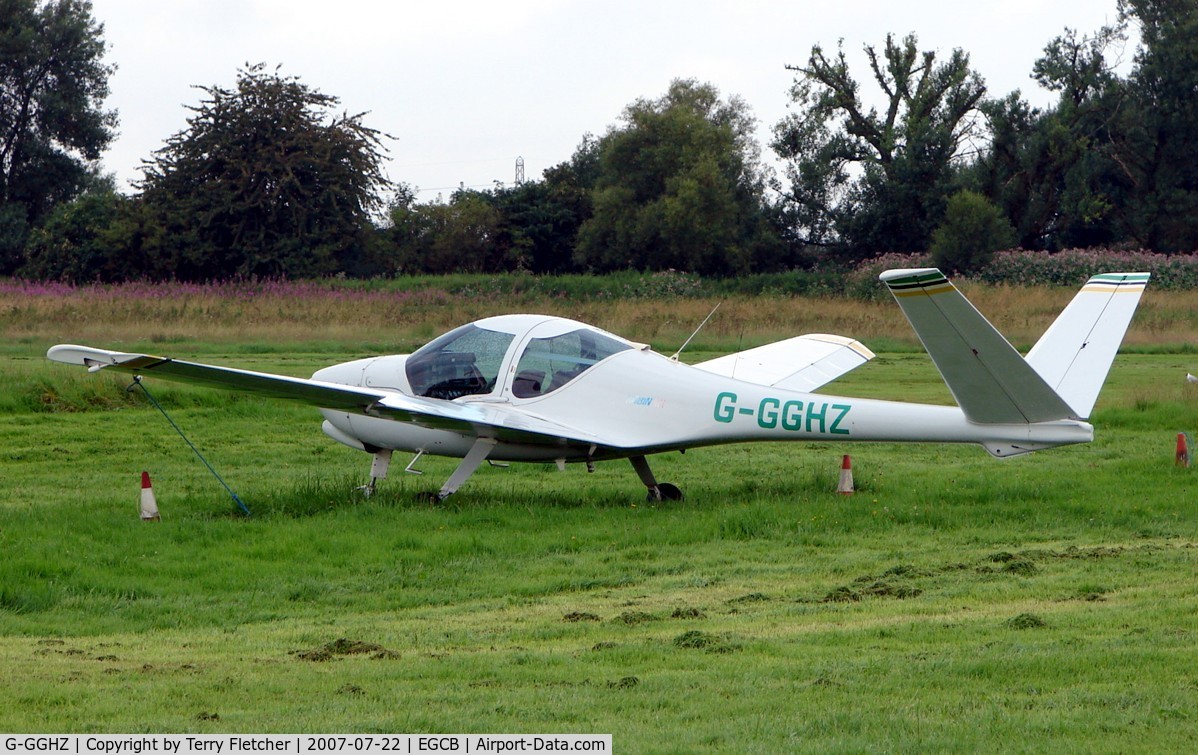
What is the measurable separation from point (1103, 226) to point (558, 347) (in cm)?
5242

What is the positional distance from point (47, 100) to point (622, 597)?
66495mm

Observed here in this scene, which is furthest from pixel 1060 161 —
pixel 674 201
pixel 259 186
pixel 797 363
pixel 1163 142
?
pixel 797 363

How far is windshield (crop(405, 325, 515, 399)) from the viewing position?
12.6 m

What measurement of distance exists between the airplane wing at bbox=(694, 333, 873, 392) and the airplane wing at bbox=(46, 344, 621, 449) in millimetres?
2000

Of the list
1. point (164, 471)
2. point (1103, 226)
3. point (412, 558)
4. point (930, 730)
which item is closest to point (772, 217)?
point (1103, 226)

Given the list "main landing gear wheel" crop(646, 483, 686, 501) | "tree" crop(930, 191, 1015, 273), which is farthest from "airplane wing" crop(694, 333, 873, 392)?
"tree" crop(930, 191, 1015, 273)

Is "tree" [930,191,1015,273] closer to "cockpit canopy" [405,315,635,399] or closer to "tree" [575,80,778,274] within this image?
"tree" [575,80,778,274]

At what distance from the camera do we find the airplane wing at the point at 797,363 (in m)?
13.7

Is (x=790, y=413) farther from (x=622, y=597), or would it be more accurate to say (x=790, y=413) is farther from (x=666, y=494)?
(x=622, y=597)

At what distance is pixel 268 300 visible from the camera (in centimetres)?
3759

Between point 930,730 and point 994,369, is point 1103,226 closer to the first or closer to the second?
point 994,369

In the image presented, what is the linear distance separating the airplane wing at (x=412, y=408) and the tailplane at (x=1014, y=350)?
3.54 metres

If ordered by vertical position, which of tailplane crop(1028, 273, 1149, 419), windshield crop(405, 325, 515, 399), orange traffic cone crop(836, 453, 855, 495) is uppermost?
tailplane crop(1028, 273, 1149, 419)

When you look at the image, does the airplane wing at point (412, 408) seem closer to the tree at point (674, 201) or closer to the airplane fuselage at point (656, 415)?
the airplane fuselage at point (656, 415)
